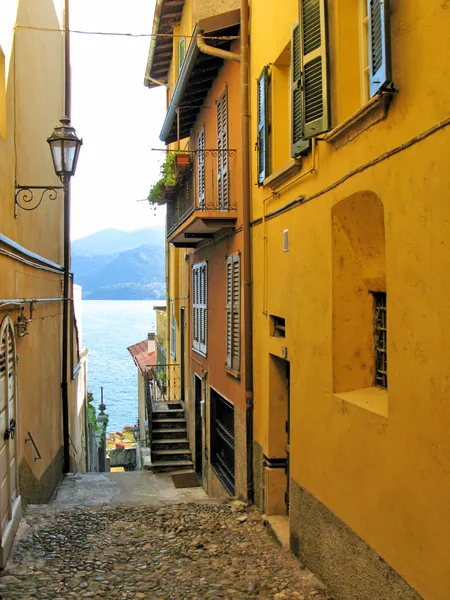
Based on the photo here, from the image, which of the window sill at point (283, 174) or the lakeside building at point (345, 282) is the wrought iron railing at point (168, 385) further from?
the window sill at point (283, 174)

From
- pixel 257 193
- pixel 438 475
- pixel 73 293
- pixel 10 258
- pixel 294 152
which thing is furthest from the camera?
pixel 73 293

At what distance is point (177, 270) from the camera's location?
57.4 feet

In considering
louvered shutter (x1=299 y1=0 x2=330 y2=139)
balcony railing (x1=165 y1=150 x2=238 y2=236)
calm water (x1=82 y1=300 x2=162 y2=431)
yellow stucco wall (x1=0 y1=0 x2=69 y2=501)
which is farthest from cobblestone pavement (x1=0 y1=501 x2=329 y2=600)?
calm water (x1=82 y1=300 x2=162 y2=431)

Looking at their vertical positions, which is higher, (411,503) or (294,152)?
(294,152)

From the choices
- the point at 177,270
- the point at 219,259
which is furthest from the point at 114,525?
the point at 177,270

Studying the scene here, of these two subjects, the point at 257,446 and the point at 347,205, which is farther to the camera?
the point at 257,446

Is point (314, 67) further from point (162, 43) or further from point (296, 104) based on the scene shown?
point (162, 43)

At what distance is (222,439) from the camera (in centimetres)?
1077

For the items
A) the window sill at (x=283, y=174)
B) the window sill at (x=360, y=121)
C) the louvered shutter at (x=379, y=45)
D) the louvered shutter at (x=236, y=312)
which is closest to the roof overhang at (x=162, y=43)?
the louvered shutter at (x=236, y=312)

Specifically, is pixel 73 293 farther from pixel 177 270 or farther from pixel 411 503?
pixel 411 503

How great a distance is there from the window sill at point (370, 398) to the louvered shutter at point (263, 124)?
11.7 feet

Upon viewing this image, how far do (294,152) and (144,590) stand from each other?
14.7ft

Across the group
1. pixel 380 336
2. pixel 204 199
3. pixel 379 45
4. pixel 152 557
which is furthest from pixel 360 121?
pixel 204 199

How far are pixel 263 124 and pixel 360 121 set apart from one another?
10.8 feet
